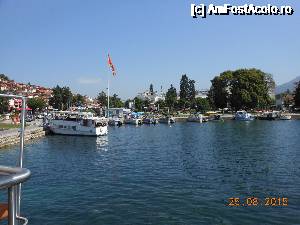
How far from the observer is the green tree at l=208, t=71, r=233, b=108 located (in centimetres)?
15525

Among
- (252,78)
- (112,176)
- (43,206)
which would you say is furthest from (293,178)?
(252,78)

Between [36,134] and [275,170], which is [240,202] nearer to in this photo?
[275,170]

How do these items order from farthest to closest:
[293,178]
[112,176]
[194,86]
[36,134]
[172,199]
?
[194,86] → [36,134] → [112,176] → [293,178] → [172,199]

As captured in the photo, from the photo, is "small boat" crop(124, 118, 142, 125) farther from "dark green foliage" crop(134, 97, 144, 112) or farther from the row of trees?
"dark green foliage" crop(134, 97, 144, 112)

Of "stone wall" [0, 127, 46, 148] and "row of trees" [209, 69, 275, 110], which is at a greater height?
"row of trees" [209, 69, 275, 110]

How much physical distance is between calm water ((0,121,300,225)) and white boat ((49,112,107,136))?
1024 inches

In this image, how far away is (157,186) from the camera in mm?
24188

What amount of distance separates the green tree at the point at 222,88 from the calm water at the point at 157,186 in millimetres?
114728

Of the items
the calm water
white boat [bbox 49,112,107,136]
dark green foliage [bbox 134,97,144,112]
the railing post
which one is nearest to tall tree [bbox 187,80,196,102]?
dark green foliage [bbox 134,97,144,112]

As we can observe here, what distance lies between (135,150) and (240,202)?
26898 mm

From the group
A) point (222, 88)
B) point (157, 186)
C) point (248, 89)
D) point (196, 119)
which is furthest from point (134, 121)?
point (157, 186)

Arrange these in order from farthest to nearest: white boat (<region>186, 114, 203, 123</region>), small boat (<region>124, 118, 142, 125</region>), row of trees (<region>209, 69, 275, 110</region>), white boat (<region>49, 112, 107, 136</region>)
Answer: row of trees (<region>209, 69, 275, 110</region>)
white boat (<region>186, 114, 203, 123</region>)
small boat (<region>124, 118, 142, 125</region>)
white boat (<region>49, 112, 107, 136</region>)

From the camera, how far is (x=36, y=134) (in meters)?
64.5

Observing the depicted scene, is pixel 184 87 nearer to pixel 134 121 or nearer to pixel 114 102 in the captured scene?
pixel 114 102
